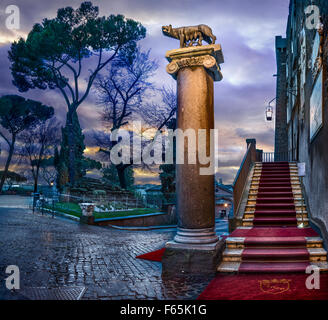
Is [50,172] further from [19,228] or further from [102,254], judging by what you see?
[102,254]

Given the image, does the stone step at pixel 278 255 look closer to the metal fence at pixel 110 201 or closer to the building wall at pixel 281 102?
the metal fence at pixel 110 201

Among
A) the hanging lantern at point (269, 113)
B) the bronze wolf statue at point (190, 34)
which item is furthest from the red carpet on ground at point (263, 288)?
the hanging lantern at point (269, 113)

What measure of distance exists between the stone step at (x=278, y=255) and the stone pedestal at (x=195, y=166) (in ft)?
1.61

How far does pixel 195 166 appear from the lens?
4.88m

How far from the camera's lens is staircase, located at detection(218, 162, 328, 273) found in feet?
16.0

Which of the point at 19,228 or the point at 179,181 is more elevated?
the point at 179,181

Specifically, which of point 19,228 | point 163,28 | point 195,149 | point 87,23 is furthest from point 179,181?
point 87,23

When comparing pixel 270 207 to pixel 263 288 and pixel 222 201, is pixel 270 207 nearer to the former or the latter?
pixel 263 288

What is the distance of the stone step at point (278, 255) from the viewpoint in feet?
16.4

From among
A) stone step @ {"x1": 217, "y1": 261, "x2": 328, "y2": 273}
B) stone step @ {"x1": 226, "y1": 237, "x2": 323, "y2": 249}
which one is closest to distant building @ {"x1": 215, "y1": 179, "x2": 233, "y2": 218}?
stone step @ {"x1": 226, "y1": 237, "x2": 323, "y2": 249}

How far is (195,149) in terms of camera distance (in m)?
4.91

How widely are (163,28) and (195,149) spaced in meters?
2.04

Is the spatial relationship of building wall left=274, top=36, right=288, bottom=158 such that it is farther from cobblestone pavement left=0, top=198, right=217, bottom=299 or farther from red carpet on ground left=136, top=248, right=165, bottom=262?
red carpet on ground left=136, top=248, right=165, bottom=262

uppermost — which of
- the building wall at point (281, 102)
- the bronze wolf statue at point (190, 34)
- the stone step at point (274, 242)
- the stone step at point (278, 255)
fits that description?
the building wall at point (281, 102)
